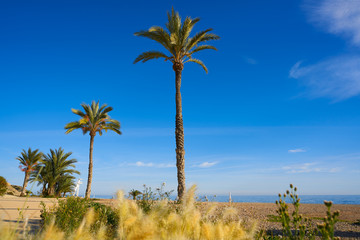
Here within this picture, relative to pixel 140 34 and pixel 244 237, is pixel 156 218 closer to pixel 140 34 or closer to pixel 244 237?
pixel 244 237

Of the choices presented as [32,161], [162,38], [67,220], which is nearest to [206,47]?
[162,38]

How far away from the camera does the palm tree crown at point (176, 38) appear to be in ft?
46.2

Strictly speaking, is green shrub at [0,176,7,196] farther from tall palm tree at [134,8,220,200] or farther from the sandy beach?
tall palm tree at [134,8,220,200]

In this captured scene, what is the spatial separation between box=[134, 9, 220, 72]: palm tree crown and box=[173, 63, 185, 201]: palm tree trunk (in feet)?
2.39

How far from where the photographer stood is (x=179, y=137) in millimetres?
13117

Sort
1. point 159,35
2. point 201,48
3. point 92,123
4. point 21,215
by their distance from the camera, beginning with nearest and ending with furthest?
point 21,215
point 159,35
point 201,48
point 92,123

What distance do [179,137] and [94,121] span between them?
44.9 ft

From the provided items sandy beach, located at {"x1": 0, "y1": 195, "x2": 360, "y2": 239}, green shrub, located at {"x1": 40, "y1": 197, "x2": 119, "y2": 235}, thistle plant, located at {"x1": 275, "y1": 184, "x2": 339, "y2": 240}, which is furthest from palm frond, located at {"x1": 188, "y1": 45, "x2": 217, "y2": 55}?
thistle plant, located at {"x1": 275, "y1": 184, "x2": 339, "y2": 240}

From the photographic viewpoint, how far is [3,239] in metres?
1.81

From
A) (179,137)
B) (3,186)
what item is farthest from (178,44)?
(3,186)

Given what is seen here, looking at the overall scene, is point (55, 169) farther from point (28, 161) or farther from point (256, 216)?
point (256, 216)

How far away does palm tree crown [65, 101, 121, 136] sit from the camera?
77.2ft

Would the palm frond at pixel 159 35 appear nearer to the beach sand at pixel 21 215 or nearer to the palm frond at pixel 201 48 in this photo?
the palm frond at pixel 201 48

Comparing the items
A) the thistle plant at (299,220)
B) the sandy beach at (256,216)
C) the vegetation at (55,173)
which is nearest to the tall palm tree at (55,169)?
the vegetation at (55,173)
